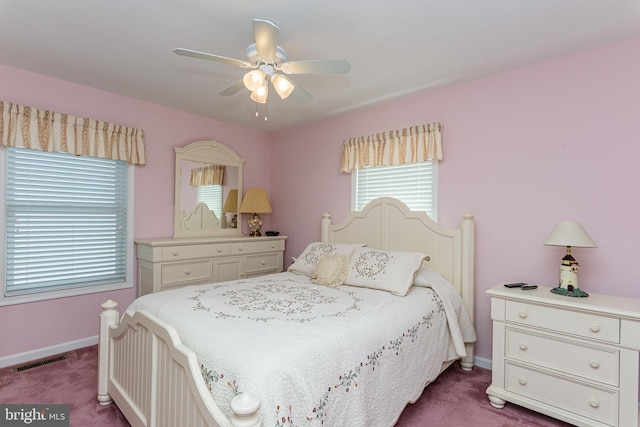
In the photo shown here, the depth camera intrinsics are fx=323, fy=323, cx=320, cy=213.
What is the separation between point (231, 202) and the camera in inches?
161

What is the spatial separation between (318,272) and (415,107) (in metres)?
1.82

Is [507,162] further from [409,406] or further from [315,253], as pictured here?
[409,406]

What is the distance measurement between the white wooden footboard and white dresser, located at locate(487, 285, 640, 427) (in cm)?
182

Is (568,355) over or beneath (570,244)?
beneath

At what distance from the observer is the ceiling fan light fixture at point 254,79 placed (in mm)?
1844

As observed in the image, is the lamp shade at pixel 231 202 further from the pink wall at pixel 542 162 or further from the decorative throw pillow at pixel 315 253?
the pink wall at pixel 542 162

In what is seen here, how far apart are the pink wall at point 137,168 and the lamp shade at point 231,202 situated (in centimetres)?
55

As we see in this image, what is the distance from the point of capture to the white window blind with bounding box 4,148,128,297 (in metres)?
2.68

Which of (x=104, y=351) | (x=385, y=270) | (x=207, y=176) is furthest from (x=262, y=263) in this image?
(x=104, y=351)

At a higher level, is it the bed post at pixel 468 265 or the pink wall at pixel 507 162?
the pink wall at pixel 507 162

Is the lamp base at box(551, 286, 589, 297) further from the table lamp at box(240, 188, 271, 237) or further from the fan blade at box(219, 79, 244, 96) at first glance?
the table lamp at box(240, 188, 271, 237)

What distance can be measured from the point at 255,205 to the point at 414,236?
6.61ft

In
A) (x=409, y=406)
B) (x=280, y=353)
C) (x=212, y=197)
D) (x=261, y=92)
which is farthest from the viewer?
(x=212, y=197)

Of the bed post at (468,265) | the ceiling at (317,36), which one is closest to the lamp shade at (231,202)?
the ceiling at (317,36)
